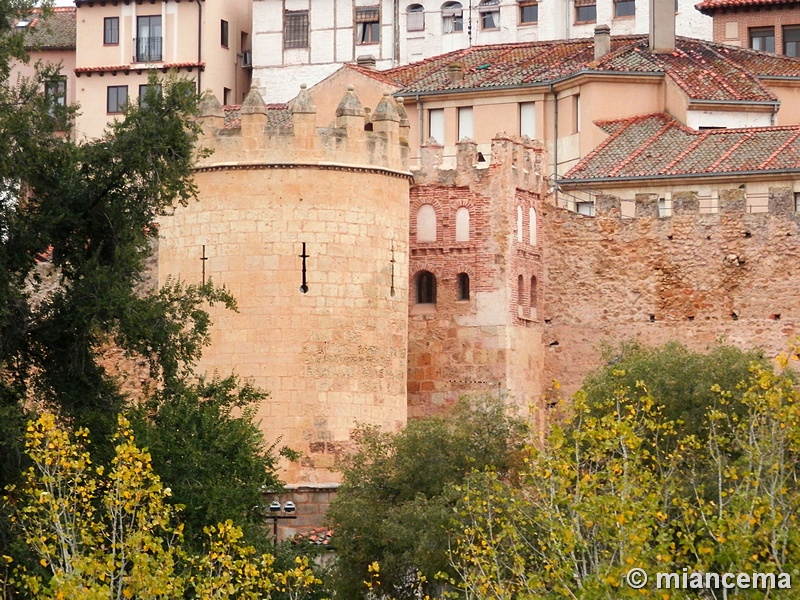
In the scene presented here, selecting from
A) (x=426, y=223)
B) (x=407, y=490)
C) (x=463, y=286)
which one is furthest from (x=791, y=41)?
(x=407, y=490)

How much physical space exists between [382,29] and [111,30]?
942cm

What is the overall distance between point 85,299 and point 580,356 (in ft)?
64.8

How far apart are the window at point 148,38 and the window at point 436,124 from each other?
19863 millimetres

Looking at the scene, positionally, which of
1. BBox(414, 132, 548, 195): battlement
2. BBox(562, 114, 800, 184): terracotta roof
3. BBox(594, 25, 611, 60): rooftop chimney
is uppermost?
BBox(594, 25, 611, 60): rooftop chimney

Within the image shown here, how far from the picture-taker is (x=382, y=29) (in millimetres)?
101625

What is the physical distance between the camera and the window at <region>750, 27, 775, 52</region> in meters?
93.9

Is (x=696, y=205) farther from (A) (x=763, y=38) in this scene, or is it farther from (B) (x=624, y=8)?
(B) (x=624, y=8)

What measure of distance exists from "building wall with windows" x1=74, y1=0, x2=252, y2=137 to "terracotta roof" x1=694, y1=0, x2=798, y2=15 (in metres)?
17.3

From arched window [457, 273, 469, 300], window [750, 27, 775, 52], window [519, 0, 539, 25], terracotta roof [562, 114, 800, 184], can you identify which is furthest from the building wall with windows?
arched window [457, 273, 469, 300]

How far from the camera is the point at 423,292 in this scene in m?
63.2

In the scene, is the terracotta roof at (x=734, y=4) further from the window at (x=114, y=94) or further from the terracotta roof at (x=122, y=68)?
the window at (x=114, y=94)

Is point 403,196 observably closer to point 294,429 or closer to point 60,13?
point 294,429

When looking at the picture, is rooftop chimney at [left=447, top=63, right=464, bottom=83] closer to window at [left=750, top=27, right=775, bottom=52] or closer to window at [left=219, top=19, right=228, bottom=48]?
window at [left=750, top=27, right=775, bottom=52]

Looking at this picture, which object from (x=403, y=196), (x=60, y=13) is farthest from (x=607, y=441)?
(x=60, y=13)
